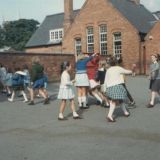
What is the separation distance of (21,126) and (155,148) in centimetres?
450

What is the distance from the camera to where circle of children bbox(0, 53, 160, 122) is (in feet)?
39.4

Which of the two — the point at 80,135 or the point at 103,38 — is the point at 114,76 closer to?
the point at 80,135

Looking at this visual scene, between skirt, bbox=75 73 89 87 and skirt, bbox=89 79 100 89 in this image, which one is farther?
skirt, bbox=89 79 100 89

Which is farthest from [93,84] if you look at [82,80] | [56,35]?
[56,35]

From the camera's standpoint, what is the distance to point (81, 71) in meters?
14.3

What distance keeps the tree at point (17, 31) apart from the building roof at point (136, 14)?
43.4 metres

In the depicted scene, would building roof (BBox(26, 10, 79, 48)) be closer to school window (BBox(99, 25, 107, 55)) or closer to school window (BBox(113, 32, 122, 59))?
school window (BBox(99, 25, 107, 55))

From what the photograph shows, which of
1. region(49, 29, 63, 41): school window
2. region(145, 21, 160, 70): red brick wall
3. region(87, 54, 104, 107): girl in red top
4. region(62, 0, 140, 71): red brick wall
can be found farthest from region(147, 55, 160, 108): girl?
region(49, 29, 63, 41): school window

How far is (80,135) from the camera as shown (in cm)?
1005

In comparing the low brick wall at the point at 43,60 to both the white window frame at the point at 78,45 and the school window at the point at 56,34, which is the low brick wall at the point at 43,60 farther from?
the school window at the point at 56,34

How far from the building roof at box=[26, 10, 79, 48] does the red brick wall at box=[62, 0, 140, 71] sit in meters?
6.53

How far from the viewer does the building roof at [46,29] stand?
53244mm

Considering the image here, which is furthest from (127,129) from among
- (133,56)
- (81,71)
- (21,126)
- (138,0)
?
(138,0)

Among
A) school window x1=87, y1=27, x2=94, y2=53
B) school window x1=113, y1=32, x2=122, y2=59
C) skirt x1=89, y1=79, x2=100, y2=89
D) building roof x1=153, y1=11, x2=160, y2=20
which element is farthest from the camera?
building roof x1=153, y1=11, x2=160, y2=20
